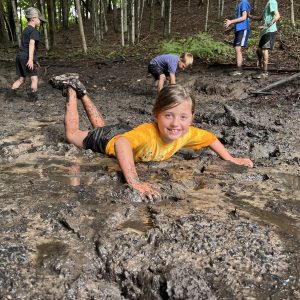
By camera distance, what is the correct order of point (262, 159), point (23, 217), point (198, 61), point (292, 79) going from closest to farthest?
point (23, 217) < point (262, 159) < point (292, 79) < point (198, 61)

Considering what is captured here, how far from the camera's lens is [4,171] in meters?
3.89

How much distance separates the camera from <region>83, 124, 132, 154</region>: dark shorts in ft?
14.8

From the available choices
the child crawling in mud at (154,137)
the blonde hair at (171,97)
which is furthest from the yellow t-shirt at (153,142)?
the blonde hair at (171,97)

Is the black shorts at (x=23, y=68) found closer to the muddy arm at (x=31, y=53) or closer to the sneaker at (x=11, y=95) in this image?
the muddy arm at (x=31, y=53)

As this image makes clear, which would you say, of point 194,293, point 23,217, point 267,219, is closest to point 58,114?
point 23,217

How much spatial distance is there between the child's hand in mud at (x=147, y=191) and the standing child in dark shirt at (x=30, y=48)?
5905mm

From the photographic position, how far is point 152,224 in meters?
2.72

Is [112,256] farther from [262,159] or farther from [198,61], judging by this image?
[198,61]

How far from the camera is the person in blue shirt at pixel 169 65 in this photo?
7941 mm

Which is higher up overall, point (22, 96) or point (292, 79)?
point (292, 79)

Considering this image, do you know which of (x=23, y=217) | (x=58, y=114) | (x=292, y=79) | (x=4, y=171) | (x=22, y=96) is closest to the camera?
(x=23, y=217)

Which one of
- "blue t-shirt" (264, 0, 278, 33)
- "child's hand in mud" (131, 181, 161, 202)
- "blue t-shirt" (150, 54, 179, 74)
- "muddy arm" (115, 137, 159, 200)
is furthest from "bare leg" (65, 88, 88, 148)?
"blue t-shirt" (264, 0, 278, 33)

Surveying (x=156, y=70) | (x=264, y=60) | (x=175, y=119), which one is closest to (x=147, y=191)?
(x=175, y=119)

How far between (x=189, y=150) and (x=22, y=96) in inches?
217
